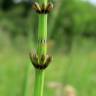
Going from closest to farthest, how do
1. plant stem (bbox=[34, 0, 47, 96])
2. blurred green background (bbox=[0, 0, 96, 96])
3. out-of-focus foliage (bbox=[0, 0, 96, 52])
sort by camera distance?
plant stem (bbox=[34, 0, 47, 96]) < blurred green background (bbox=[0, 0, 96, 96]) < out-of-focus foliage (bbox=[0, 0, 96, 52])

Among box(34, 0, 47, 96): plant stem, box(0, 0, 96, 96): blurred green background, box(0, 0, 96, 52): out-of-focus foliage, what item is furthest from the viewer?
box(0, 0, 96, 52): out-of-focus foliage

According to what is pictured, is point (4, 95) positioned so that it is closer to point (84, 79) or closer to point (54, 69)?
point (84, 79)

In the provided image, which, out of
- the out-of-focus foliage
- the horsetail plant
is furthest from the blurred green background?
the horsetail plant

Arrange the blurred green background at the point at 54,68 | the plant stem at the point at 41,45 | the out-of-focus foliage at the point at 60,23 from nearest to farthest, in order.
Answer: the plant stem at the point at 41,45
the blurred green background at the point at 54,68
the out-of-focus foliage at the point at 60,23

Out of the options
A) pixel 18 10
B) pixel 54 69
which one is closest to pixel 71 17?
pixel 18 10

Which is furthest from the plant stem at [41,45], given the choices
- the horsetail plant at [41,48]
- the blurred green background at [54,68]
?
the blurred green background at [54,68]

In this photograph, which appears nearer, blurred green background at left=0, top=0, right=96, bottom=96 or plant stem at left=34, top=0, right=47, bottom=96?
plant stem at left=34, top=0, right=47, bottom=96

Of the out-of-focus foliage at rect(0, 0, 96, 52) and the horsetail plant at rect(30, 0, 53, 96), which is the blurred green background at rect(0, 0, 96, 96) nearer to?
the out-of-focus foliage at rect(0, 0, 96, 52)

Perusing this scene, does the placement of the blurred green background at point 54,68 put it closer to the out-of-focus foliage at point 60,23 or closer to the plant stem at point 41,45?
the out-of-focus foliage at point 60,23

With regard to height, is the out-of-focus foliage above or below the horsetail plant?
above
